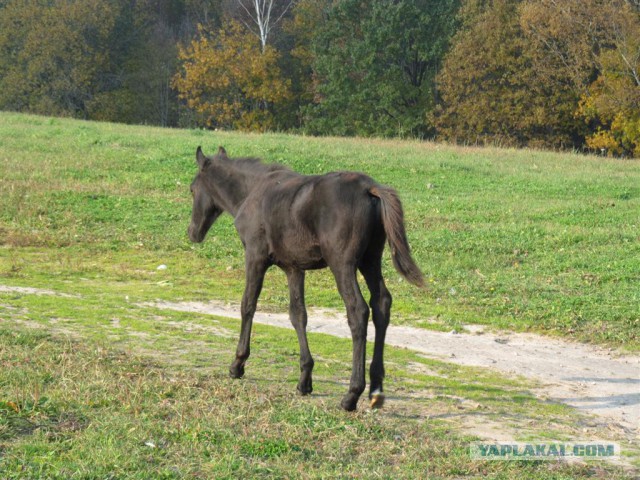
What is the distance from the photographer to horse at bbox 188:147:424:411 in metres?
7.41

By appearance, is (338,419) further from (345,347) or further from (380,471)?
(345,347)

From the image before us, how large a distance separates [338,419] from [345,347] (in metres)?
3.03

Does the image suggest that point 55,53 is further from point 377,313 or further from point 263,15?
point 377,313

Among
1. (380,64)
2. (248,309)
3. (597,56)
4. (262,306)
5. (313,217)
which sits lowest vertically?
(262,306)

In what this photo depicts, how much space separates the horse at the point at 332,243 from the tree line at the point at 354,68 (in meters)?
33.8

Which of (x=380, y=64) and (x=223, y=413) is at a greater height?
(x=380, y=64)

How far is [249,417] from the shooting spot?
6719 mm

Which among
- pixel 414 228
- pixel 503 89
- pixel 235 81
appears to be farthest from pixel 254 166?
pixel 235 81

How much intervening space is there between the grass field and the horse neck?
153cm

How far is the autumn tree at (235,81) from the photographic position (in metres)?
53.3

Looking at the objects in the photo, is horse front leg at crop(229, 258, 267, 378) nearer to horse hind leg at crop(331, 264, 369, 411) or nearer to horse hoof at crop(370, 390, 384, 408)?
horse hind leg at crop(331, 264, 369, 411)

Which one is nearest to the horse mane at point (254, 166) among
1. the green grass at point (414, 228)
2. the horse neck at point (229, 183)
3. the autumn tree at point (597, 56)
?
the horse neck at point (229, 183)

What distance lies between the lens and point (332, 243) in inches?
Result: 296

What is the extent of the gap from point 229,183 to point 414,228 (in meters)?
8.12
